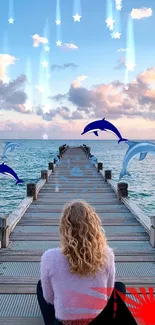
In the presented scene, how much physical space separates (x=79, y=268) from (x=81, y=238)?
0.71 ft

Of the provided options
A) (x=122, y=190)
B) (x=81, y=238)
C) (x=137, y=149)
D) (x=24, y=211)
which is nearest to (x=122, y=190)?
(x=122, y=190)

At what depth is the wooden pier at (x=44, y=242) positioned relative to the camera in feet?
14.5

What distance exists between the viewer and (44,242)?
22.1 ft

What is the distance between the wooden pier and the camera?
4.41 meters

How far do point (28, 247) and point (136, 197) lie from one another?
15684 mm

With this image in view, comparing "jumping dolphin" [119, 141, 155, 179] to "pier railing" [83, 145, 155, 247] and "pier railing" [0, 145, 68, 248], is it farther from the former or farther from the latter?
"pier railing" [0, 145, 68, 248]

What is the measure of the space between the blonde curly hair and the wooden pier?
5.66 ft

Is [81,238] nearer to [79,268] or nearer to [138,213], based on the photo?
[79,268]

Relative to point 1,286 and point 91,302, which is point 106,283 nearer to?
point 91,302

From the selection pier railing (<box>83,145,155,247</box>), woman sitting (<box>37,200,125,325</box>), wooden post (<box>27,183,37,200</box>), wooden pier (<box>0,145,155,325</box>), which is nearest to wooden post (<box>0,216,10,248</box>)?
wooden pier (<box>0,145,155,325</box>)

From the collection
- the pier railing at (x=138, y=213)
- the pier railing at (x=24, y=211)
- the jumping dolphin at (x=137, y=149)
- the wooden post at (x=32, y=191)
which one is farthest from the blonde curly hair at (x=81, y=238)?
the wooden post at (x=32, y=191)

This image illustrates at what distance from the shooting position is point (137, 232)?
737 centimetres

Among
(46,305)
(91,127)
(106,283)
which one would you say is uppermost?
(91,127)

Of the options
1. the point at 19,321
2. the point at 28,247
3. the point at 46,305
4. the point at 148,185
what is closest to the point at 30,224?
the point at 28,247
